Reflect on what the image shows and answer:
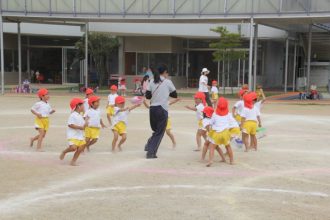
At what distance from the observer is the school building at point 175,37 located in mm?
23938

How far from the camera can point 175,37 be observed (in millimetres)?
33625

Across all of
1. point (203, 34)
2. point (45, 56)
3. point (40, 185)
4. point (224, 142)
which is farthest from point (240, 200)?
point (45, 56)

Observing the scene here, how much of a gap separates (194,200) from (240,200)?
2.06ft

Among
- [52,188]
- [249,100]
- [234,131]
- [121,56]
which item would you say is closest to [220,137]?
[234,131]

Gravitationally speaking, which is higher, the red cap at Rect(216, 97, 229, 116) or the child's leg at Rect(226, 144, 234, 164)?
the red cap at Rect(216, 97, 229, 116)

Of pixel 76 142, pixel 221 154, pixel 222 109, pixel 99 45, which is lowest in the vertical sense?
pixel 221 154

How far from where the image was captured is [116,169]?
28.1 feet

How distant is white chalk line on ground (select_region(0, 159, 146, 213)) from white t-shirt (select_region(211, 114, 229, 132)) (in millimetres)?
1519

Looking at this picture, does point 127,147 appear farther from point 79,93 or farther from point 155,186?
point 79,93

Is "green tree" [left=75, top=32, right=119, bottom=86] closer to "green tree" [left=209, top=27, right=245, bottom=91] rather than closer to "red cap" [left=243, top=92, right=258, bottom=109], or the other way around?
"green tree" [left=209, top=27, right=245, bottom=91]

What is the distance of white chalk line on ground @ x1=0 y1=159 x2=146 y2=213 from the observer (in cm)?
631

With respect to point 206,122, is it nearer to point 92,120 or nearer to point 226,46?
point 92,120

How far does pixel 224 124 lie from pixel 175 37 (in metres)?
25.2

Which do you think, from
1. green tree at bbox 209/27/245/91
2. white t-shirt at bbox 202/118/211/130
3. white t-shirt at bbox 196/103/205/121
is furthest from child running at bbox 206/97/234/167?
green tree at bbox 209/27/245/91
